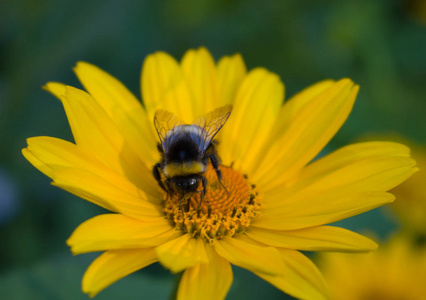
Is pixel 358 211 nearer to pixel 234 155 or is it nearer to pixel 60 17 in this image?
pixel 234 155

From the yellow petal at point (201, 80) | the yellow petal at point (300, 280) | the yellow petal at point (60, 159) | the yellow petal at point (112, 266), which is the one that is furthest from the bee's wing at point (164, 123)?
the yellow petal at point (300, 280)

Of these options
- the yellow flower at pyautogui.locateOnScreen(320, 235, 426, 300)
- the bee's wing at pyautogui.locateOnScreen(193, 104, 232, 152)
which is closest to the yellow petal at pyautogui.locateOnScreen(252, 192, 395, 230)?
the bee's wing at pyautogui.locateOnScreen(193, 104, 232, 152)

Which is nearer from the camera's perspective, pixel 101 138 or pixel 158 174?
pixel 101 138

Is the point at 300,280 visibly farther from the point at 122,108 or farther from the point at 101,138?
the point at 122,108

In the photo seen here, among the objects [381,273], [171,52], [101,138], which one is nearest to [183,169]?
[101,138]

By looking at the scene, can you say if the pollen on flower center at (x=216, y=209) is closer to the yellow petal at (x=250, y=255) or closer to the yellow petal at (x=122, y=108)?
the yellow petal at (x=250, y=255)

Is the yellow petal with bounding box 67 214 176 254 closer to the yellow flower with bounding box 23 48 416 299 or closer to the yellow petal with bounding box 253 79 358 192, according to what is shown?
the yellow flower with bounding box 23 48 416 299
